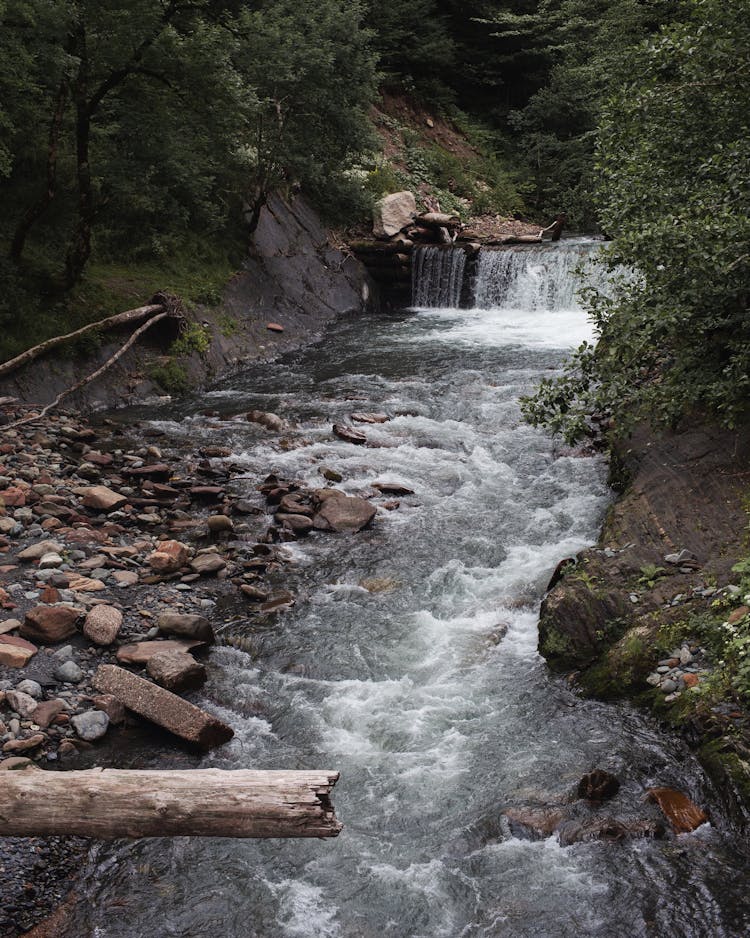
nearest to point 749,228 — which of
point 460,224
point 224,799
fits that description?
point 224,799

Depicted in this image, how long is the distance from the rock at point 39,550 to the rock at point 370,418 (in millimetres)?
6327

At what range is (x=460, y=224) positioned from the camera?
24.8m

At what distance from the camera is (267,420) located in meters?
13.7

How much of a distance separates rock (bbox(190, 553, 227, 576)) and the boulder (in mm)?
1411

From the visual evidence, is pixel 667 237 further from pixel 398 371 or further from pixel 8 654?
pixel 398 371

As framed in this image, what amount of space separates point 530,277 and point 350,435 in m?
11.0

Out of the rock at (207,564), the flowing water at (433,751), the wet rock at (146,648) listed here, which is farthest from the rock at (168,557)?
the wet rock at (146,648)

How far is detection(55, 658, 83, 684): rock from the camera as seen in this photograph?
265 inches

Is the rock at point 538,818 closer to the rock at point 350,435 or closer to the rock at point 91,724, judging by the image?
the rock at point 91,724

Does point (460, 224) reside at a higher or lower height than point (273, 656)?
higher

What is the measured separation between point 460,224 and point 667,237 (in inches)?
705

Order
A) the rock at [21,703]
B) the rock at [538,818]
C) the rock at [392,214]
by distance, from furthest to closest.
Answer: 1. the rock at [392,214]
2. the rock at [21,703]
3. the rock at [538,818]

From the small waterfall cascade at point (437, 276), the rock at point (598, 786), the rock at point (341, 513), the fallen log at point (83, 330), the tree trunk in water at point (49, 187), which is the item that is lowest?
the rock at point (598, 786)

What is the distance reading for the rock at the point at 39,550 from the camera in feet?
27.4
